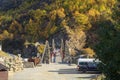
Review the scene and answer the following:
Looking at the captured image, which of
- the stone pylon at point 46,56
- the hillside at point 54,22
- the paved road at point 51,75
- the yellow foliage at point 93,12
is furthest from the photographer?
the yellow foliage at point 93,12

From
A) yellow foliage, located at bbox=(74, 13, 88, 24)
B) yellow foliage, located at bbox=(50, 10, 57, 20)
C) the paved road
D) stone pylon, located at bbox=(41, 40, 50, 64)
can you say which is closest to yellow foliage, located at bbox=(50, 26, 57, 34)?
yellow foliage, located at bbox=(50, 10, 57, 20)

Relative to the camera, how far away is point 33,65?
318ft

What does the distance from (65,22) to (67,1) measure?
16662mm

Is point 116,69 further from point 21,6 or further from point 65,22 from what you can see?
point 21,6

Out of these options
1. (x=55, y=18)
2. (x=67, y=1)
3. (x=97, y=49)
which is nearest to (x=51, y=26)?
(x=55, y=18)

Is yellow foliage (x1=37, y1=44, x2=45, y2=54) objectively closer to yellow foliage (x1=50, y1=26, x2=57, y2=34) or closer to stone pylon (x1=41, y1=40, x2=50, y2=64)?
stone pylon (x1=41, y1=40, x2=50, y2=64)

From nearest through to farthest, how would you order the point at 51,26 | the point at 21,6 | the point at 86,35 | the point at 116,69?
the point at 116,69, the point at 86,35, the point at 51,26, the point at 21,6

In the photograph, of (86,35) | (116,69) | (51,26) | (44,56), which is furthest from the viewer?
(51,26)

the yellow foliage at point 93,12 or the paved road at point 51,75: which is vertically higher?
the yellow foliage at point 93,12

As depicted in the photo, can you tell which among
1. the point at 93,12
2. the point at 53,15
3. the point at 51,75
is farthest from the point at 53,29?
the point at 51,75

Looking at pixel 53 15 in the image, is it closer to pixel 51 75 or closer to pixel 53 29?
pixel 53 29

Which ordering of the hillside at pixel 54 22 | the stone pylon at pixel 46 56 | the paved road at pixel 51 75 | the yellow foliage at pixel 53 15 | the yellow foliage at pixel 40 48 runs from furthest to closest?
the yellow foliage at pixel 53 15 → the hillside at pixel 54 22 → the yellow foliage at pixel 40 48 → the stone pylon at pixel 46 56 → the paved road at pixel 51 75

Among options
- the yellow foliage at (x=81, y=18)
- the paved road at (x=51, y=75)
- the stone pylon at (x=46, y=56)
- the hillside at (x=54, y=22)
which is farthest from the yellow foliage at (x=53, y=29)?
the paved road at (x=51, y=75)

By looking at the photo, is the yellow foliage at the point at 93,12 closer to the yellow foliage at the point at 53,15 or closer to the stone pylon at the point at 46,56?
the yellow foliage at the point at 53,15
